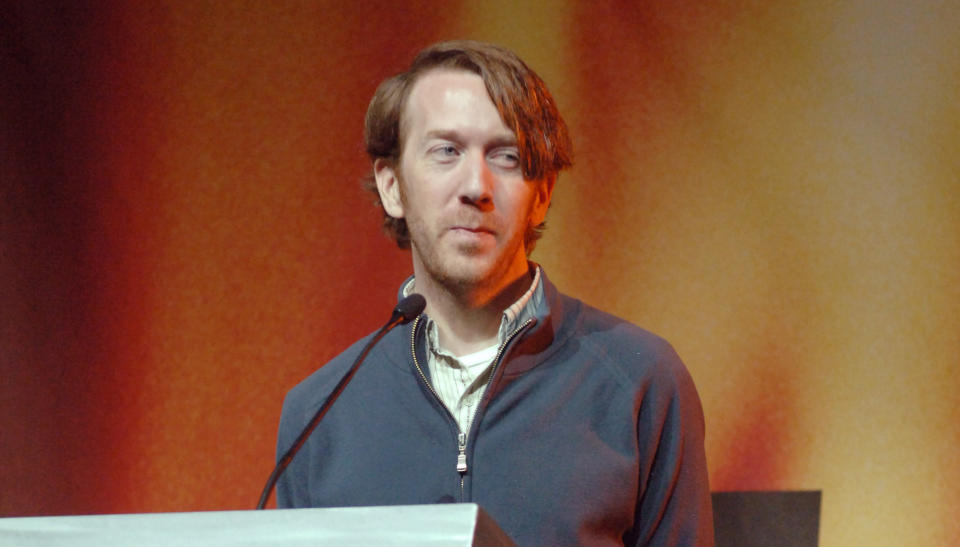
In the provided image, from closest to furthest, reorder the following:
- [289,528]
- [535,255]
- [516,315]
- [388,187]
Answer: [289,528]
[516,315]
[388,187]
[535,255]

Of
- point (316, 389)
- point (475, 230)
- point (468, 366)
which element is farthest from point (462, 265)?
point (316, 389)

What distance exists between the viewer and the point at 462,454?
4.94ft

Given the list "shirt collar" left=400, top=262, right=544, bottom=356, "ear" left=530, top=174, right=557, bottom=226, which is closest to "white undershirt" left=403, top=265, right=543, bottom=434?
"shirt collar" left=400, top=262, right=544, bottom=356

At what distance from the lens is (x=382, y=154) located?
1822 mm

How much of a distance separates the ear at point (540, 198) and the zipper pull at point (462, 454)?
1.34 ft

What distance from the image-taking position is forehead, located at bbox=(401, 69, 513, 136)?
1.62 metres

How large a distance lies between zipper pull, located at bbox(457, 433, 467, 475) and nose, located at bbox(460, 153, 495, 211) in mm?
370

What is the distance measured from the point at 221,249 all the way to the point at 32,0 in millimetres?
756

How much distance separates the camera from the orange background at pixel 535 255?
6.39ft

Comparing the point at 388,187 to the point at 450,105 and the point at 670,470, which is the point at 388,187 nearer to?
the point at 450,105

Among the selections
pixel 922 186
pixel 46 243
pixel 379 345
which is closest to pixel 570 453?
pixel 379 345

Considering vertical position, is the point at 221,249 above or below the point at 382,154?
below

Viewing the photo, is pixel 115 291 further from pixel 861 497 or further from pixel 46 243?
pixel 861 497

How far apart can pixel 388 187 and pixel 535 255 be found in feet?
1.60
